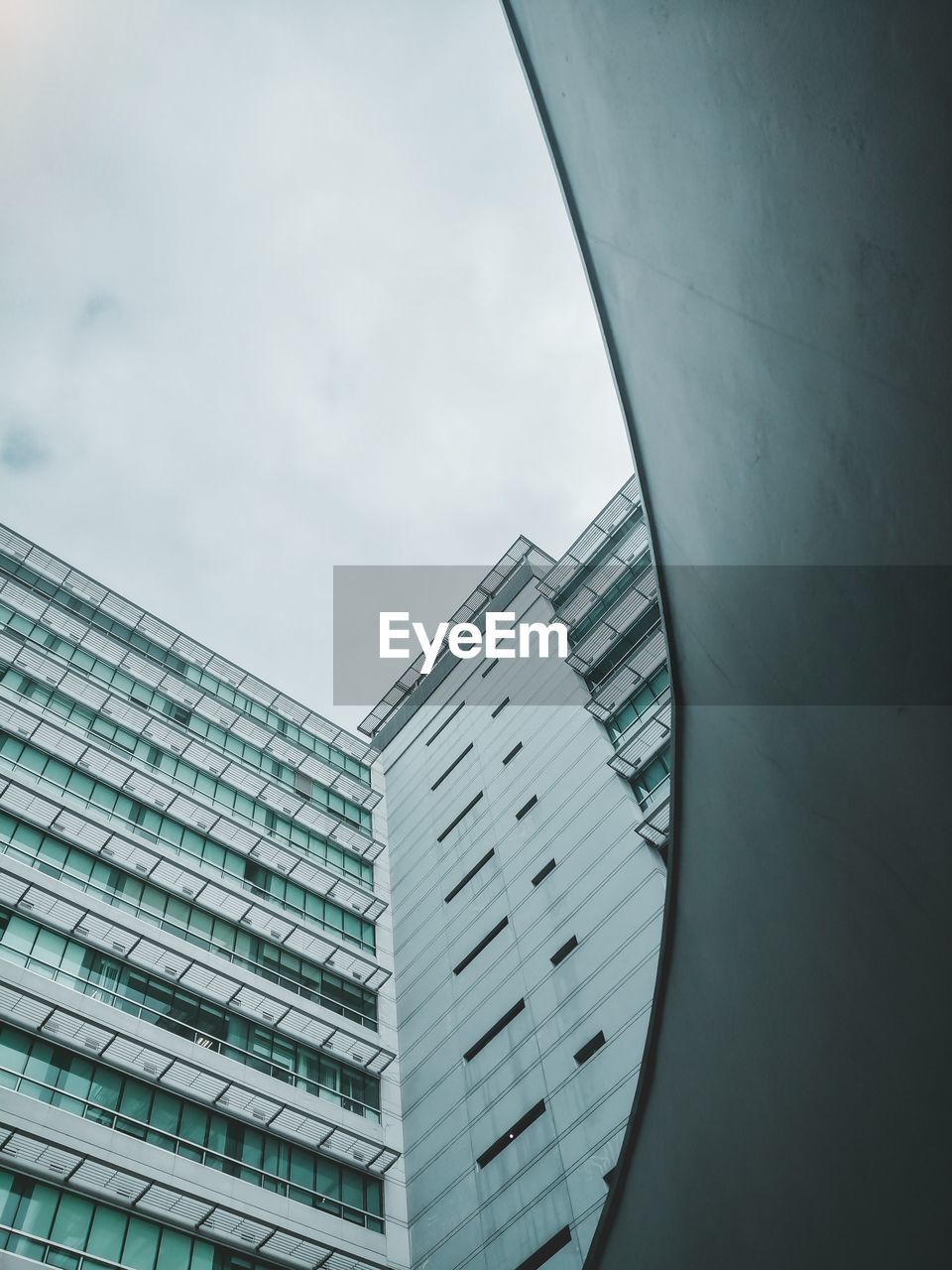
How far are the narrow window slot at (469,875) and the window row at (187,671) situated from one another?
1102cm

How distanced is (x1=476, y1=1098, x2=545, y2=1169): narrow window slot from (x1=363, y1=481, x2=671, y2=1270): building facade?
5 centimetres

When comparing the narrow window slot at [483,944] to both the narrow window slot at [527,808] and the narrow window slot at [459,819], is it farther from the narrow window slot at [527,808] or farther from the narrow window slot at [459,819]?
the narrow window slot at [459,819]

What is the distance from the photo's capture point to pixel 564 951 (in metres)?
28.5

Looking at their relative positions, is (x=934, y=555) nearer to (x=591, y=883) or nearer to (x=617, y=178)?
(x=617, y=178)

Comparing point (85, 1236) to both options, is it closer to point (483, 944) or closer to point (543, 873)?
point (483, 944)

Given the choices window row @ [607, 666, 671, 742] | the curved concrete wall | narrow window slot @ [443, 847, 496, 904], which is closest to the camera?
the curved concrete wall

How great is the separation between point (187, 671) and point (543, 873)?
19.6 metres

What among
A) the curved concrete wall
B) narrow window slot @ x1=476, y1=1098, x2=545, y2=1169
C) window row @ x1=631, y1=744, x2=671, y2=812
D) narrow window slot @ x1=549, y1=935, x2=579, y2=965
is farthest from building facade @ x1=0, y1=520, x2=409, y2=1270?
the curved concrete wall

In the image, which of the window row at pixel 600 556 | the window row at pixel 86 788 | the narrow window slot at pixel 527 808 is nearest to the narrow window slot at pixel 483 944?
the narrow window slot at pixel 527 808

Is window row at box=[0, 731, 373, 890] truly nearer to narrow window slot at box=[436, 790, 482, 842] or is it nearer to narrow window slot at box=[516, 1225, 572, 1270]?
narrow window slot at box=[436, 790, 482, 842]

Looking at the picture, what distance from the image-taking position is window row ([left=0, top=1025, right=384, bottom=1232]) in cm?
2288

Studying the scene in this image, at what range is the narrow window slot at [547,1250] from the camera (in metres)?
22.4

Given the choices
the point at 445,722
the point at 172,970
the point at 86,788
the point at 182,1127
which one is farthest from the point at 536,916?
the point at 445,722

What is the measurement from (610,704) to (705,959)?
26.3 meters
